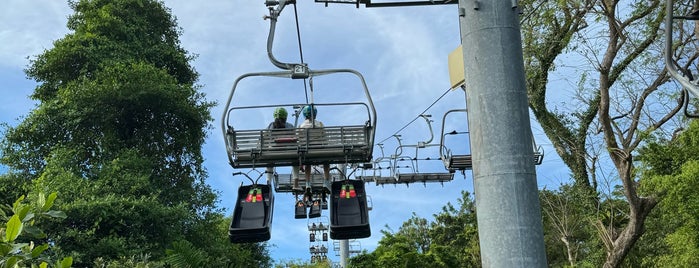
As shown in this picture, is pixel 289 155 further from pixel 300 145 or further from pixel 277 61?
pixel 277 61

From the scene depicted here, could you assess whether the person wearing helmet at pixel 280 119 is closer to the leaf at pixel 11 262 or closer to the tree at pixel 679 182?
the leaf at pixel 11 262

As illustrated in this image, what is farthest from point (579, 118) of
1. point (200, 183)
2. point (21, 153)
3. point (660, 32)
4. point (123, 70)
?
point (21, 153)

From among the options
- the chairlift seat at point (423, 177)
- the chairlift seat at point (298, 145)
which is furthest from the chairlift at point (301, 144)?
the chairlift seat at point (423, 177)

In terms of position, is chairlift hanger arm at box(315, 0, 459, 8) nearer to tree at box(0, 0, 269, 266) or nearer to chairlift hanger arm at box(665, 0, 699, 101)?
chairlift hanger arm at box(665, 0, 699, 101)

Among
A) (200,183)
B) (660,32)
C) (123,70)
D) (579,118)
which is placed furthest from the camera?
(200,183)

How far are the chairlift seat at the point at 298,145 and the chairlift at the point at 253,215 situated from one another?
28 cm

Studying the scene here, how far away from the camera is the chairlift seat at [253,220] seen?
684 cm

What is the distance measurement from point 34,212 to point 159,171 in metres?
17.3

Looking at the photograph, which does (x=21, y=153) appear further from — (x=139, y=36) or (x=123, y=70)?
(x=139, y=36)

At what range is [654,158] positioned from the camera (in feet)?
51.8

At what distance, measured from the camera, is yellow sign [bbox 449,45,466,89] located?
3.36 meters

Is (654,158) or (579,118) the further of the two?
(579,118)

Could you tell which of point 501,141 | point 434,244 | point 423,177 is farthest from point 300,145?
point 434,244

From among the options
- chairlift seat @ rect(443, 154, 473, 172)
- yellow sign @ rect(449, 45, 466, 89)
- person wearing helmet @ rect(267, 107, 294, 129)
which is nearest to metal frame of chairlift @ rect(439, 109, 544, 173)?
chairlift seat @ rect(443, 154, 473, 172)
